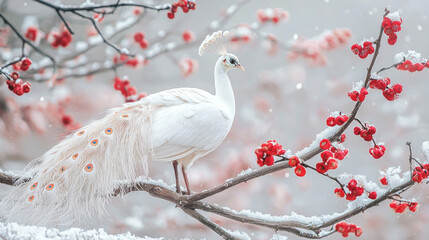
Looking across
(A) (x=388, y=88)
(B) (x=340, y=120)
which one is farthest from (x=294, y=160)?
(A) (x=388, y=88)

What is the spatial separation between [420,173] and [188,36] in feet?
2.77

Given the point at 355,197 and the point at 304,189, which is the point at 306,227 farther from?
the point at 304,189

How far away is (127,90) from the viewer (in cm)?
136

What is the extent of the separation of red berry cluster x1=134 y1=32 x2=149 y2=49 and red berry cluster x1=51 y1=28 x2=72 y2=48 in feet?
0.65

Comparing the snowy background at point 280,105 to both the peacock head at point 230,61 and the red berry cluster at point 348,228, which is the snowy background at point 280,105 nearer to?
the peacock head at point 230,61

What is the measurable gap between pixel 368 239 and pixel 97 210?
926 millimetres

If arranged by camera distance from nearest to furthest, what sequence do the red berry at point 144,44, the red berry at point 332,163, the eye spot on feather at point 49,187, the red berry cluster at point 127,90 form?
the red berry at point 332,163 → the eye spot on feather at point 49,187 → the red berry cluster at point 127,90 → the red berry at point 144,44

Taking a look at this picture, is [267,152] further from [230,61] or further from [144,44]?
[144,44]

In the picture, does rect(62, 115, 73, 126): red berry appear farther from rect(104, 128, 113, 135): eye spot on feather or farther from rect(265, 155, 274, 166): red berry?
rect(265, 155, 274, 166): red berry

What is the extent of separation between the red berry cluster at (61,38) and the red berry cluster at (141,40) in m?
0.20

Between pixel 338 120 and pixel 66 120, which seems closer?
pixel 338 120

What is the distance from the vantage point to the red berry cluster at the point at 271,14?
60.2 inches

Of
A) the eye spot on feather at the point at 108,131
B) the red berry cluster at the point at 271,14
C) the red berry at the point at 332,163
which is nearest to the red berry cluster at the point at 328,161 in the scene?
the red berry at the point at 332,163

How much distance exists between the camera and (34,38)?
56.8 inches
